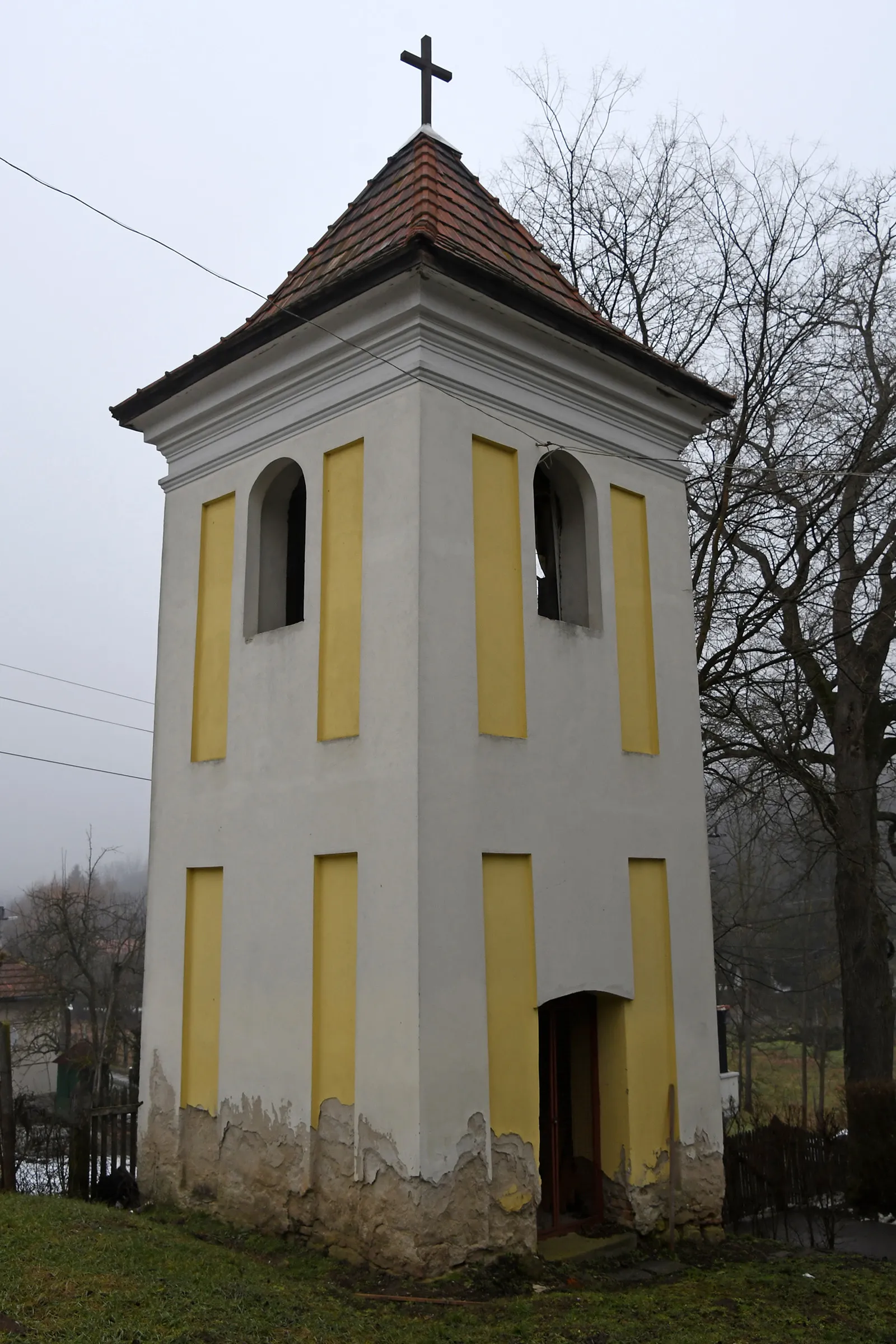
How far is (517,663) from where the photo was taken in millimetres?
7633

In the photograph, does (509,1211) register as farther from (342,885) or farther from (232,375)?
(232,375)

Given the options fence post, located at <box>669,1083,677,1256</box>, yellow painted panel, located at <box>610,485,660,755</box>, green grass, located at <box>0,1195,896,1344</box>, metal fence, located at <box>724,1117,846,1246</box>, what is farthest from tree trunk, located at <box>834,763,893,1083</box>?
green grass, located at <box>0,1195,896,1344</box>

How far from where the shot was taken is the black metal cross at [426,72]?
945 cm

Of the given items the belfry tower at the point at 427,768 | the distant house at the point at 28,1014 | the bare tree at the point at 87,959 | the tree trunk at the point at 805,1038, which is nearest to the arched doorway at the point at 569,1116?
the belfry tower at the point at 427,768

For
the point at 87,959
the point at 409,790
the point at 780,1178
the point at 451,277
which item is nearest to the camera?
the point at 409,790

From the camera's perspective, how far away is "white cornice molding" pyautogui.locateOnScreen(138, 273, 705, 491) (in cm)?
753

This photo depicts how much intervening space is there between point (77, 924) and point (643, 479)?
82.9ft

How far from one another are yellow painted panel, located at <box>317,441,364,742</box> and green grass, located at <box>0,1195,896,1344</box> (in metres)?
3.34

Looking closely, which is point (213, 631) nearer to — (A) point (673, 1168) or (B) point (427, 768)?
(B) point (427, 768)

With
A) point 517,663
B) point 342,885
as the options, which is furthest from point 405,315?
point 342,885

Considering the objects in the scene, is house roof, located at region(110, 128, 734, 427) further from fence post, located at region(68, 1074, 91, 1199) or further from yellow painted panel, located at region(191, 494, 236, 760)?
fence post, located at region(68, 1074, 91, 1199)

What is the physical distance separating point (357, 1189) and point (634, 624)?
15.2 ft

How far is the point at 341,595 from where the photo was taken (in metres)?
7.71

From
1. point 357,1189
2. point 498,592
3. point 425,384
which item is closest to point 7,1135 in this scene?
point 357,1189
